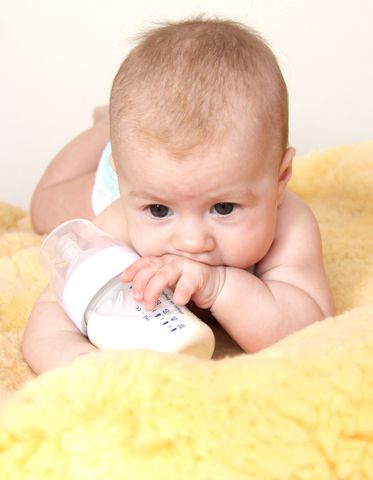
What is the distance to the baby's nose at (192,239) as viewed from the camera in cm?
102

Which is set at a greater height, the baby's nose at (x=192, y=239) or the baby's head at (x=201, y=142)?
the baby's head at (x=201, y=142)

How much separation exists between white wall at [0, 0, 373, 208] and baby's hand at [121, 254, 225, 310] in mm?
1284

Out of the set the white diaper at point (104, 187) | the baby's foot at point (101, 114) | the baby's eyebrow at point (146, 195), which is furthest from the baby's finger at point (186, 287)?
the baby's foot at point (101, 114)

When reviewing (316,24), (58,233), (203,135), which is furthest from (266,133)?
(316,24)

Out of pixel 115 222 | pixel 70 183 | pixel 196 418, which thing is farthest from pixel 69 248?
pixel 70 183

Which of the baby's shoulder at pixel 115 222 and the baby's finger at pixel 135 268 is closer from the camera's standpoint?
the baby's finger at pixel 135 268

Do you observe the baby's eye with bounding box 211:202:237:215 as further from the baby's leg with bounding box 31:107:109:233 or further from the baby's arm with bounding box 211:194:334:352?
the baby's leg with bounding box 31:107:109:233

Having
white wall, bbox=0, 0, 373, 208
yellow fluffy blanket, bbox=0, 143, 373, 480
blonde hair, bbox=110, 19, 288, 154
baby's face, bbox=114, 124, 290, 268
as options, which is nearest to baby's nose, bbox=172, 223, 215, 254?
baby's face, bbox=114, 124, 290, 268

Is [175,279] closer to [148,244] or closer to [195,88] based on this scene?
[148,244]

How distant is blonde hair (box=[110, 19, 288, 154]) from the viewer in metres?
0.98

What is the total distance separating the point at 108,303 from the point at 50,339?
122 mm

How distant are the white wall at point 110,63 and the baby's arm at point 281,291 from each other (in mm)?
1037

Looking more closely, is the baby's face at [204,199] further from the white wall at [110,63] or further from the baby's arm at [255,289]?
the white wall at [110,63]

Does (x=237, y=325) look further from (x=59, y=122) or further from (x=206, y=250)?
(x=59, y=122)
